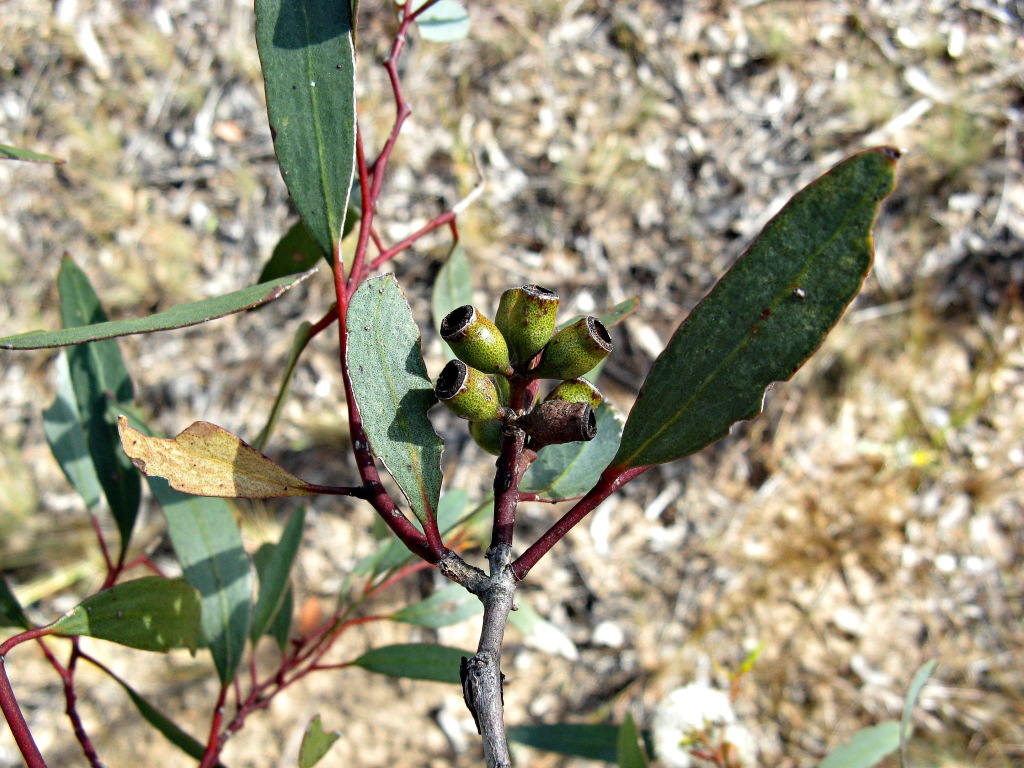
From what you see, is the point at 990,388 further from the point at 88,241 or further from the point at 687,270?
the point at 88,241

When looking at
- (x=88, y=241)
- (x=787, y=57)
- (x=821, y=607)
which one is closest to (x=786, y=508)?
(x=821, y=607)

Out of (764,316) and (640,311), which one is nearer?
(764,316)

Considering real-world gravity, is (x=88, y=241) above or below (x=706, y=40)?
above

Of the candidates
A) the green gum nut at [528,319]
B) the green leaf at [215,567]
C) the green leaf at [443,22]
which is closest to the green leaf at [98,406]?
the green leaf at [215,567]

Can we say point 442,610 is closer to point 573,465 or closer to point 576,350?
point 573,465

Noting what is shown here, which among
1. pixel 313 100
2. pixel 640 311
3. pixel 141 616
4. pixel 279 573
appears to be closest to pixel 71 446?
pixel 279 573

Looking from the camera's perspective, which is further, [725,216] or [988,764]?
[725,216]
